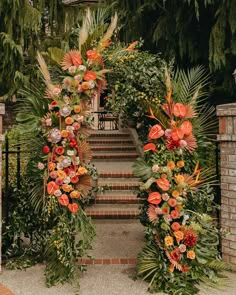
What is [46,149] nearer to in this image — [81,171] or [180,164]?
[81,171]

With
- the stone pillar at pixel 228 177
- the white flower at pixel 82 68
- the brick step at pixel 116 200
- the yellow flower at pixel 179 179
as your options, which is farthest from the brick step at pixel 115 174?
the white flower at pixel 82 68

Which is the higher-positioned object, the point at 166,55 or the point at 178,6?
the point at 178,6

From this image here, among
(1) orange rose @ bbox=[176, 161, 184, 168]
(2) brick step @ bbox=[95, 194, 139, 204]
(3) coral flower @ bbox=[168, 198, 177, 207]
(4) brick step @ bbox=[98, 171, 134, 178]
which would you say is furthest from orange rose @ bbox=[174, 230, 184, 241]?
(4) brick step @ bbox=[98, 171, 134, 178]

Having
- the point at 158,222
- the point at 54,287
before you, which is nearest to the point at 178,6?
the point at 158,222

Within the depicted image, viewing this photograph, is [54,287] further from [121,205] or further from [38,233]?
[121,205]

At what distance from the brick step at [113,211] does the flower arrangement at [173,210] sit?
7.53ft

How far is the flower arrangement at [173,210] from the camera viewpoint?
3967 millimetres

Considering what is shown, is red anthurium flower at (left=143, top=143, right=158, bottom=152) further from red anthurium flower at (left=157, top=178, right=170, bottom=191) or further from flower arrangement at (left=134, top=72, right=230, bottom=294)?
red anthurium flower at (left=157, top=178, right=170, bottom=191)

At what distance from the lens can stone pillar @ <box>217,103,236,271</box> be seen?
4.40 meters

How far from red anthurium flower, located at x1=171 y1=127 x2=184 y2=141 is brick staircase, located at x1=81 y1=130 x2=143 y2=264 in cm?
119

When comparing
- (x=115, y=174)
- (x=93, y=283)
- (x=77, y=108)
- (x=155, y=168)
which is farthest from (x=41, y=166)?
(x=115, y=174)

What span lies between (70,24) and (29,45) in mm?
1381

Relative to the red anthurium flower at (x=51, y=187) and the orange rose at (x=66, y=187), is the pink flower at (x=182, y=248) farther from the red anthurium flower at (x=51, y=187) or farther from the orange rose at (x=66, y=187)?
the red anthurium flower at (x=51, y=187)

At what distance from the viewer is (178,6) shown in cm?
675
